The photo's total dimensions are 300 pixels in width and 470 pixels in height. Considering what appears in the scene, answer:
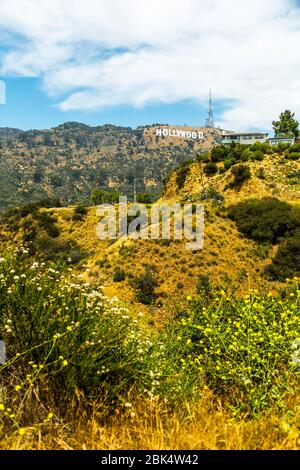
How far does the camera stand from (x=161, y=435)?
127 inches

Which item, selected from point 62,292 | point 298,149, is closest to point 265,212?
point 298,149

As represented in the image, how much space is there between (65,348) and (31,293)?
2.70 ft

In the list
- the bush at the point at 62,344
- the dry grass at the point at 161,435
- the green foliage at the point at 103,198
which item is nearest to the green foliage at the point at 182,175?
the green foliage at the point at 103,198

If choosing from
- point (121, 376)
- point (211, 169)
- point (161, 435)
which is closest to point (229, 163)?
point (211, 169)

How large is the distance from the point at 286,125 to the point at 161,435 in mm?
86522

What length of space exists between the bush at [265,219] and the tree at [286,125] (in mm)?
47107

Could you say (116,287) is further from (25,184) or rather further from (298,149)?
(25,184)

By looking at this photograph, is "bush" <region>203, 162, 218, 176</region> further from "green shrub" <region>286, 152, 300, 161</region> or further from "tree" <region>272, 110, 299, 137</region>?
"tree" <region>272, 110, 299, 137</region>

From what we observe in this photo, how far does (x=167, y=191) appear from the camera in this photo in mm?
64062

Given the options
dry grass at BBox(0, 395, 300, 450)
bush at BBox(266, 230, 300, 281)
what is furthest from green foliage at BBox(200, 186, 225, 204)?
dry grass at BBox(0, 395, 300, 450)

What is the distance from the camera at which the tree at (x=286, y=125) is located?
8100cm

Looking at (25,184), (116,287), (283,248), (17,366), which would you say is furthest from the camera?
(25,184)

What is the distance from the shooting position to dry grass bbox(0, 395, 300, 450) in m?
3.10

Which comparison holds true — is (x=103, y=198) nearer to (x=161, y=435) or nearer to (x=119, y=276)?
(x=119, y=276)
